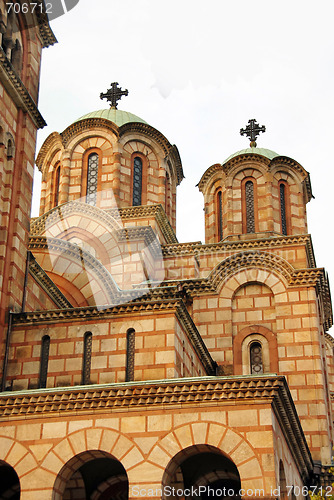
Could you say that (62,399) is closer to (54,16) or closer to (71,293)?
(71,293)

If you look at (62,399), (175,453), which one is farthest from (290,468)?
(62,399)

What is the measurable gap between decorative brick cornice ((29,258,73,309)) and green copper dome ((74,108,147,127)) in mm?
10032

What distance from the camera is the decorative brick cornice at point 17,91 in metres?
22.8

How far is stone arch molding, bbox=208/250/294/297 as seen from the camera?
28.2m

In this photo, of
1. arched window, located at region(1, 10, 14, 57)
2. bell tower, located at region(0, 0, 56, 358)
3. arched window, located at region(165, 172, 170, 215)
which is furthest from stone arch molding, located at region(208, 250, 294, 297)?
arched window, located at region(1, 10, 14, 57)

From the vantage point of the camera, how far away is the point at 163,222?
31125mm

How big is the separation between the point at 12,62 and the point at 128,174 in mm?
8757

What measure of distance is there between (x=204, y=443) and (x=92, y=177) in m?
17.6

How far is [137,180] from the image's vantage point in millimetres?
32688

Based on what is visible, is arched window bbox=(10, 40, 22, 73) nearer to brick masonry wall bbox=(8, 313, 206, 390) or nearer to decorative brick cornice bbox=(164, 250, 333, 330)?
brick masonry wall bbox=(8, 313, 206, 390)

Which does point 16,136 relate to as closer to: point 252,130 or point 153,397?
point 153,397

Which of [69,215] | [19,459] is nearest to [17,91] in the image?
[69,215]

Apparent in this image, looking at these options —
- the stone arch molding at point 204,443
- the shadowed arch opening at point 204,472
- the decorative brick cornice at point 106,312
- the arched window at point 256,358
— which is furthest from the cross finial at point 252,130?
the stone arch molding at point 204,443

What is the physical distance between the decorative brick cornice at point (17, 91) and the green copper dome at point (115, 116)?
8.40 meters
